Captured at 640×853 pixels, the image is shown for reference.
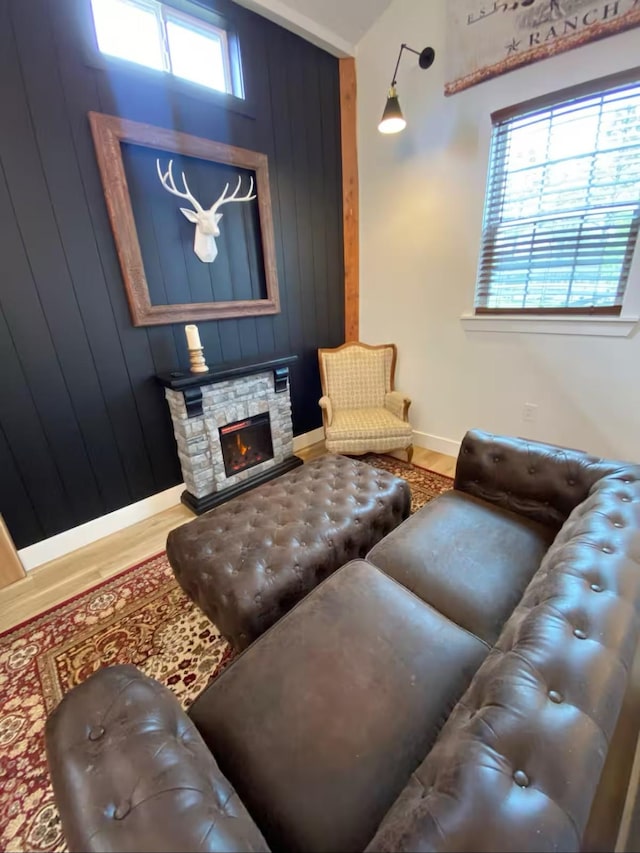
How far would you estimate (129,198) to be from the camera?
2021 millimetres

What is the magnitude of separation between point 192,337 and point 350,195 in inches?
80.2

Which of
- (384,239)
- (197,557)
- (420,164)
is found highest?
(420,164)

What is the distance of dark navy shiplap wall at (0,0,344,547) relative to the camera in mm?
1710

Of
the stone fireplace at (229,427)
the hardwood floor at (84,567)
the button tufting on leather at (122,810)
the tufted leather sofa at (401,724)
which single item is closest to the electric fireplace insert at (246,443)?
the stone fireplace at (229,427)

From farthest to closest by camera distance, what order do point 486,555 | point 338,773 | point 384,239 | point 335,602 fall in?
point 384,239, point 486,555, point 335,602, point 338,773

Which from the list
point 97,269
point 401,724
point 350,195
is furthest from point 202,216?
point 401,724

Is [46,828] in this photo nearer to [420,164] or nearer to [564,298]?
[564,298]

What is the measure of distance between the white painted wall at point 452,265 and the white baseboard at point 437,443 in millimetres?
56

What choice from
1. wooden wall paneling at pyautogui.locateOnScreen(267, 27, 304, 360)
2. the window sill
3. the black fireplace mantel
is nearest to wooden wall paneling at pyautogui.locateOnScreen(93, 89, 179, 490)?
the black fireplace mantel

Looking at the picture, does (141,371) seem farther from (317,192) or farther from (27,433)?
(317,192)

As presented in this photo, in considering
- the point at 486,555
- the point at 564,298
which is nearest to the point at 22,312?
the point at 486,555

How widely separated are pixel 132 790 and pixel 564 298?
299 centimetres

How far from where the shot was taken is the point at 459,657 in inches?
38.0

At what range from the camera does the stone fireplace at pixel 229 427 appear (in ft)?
7.60
